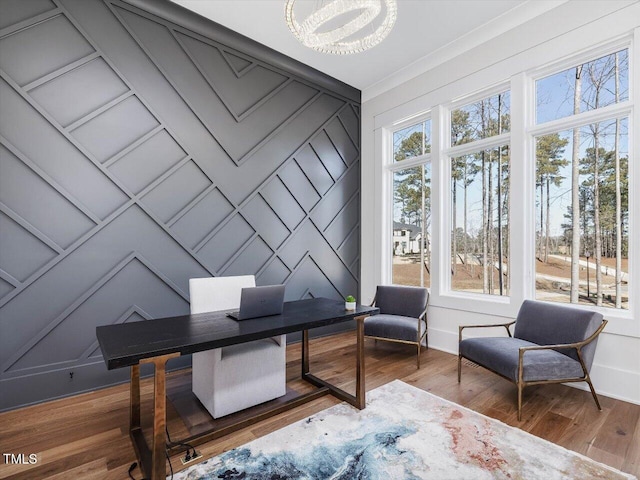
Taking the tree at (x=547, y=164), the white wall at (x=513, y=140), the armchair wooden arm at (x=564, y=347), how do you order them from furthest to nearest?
the tree at (x=547, y=164) < the white wall at (x=513, y=140) < the armchair wooden arm at (x=564, y=347)

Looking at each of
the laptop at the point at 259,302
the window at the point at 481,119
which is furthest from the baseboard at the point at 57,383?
the window at the point at 481,119

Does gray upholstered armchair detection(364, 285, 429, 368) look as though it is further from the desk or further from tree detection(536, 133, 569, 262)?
tree detection(536, 133, 569, 262)

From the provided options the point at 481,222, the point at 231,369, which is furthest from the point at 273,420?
the point at 481,222

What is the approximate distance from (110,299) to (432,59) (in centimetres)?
436

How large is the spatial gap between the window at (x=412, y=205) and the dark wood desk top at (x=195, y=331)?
2.10m

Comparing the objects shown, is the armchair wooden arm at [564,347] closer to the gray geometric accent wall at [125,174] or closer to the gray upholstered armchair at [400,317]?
the gray upholstered armchair at [400,317]

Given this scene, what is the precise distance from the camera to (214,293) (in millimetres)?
2637

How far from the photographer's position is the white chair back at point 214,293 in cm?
253

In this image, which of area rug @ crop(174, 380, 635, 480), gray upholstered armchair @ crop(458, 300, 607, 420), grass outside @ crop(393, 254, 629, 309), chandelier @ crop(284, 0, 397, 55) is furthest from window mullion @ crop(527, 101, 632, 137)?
area rug @ crop(174, 380, 635, 480)

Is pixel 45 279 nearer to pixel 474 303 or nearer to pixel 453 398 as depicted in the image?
pixel 453 398

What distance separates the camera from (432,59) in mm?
3996

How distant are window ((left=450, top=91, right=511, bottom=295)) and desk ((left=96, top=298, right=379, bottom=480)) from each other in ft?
6.22

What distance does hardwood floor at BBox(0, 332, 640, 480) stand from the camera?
1838 mm

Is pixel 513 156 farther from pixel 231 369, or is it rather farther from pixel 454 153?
pixel 231 369
